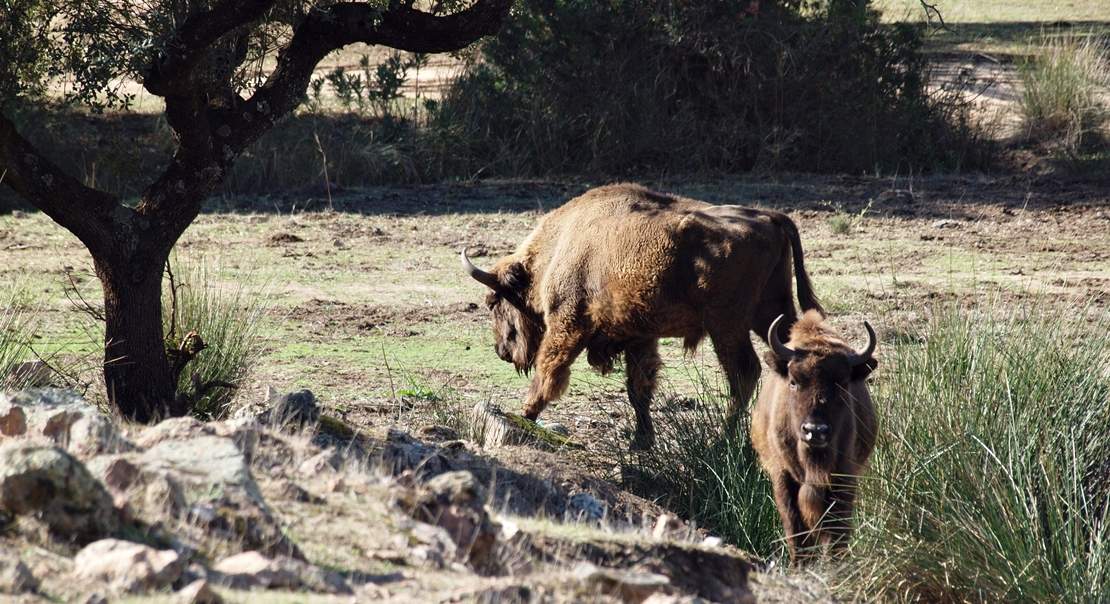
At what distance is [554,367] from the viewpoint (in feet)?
29.1

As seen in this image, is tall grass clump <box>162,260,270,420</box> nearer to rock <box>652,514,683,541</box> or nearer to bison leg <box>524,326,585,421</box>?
bison leg <box>524,326,585,421</box>

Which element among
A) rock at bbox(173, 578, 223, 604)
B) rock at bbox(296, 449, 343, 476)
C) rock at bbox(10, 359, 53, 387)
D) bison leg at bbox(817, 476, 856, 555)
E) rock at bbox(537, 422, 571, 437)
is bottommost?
rock at bbox(537, 422, 571, 437)

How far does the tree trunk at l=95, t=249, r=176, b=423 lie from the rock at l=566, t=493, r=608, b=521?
2.73 meters

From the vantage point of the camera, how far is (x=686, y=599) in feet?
12.7

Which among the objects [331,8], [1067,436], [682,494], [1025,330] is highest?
[331,8]

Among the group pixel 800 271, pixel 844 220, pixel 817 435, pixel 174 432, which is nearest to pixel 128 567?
pixel 174 432

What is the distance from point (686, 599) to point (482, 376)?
6521mm

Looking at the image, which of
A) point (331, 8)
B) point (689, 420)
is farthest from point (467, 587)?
point (331, 8)

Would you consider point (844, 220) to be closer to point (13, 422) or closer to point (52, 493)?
point (13, 422)

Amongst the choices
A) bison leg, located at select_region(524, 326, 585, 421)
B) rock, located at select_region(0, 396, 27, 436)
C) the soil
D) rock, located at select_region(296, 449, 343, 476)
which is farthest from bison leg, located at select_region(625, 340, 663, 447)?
rock, located at select_region(0, 396, 27, 436)

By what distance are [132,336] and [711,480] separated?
398 cm

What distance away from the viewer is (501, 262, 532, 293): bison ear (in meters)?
9.60

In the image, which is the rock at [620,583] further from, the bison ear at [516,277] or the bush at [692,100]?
the bush at [692,100]

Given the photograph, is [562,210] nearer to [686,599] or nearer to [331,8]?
[331,8]
